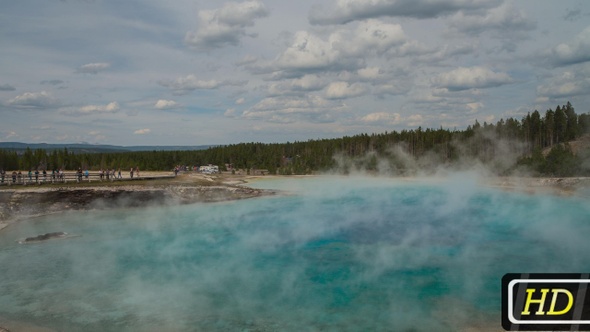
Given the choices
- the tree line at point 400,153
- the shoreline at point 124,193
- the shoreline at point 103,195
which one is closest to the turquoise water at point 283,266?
the shoreline at point 103,195

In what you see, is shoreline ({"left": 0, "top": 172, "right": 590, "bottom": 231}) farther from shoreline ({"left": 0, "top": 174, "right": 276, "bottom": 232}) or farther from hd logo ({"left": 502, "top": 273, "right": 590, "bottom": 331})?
hd logo ({"left": 502, "top": 273, "right": 590, "bottom": 331})

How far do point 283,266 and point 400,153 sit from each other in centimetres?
6621

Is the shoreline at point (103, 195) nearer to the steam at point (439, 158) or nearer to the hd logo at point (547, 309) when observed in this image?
the hd logo at point (547, 309)

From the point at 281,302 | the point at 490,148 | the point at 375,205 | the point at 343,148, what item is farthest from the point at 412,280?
the point at 343,148

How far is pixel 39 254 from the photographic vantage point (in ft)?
65.6

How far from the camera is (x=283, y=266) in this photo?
57.3 ft

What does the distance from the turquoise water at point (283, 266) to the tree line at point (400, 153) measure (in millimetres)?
38120

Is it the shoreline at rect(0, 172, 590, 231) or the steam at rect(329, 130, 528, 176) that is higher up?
the steam at rect(329, 130, 528, 176)

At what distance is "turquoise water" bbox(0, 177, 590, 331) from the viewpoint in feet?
40.2

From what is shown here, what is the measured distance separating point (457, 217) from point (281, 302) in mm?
18814

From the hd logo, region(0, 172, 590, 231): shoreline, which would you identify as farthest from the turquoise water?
region(0, 172, 590, 231): shoreline

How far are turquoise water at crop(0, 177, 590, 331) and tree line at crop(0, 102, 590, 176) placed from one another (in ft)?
125

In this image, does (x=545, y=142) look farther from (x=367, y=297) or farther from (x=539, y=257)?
(x=367, y=297)

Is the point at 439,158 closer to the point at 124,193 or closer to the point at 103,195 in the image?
the point at 124,193
